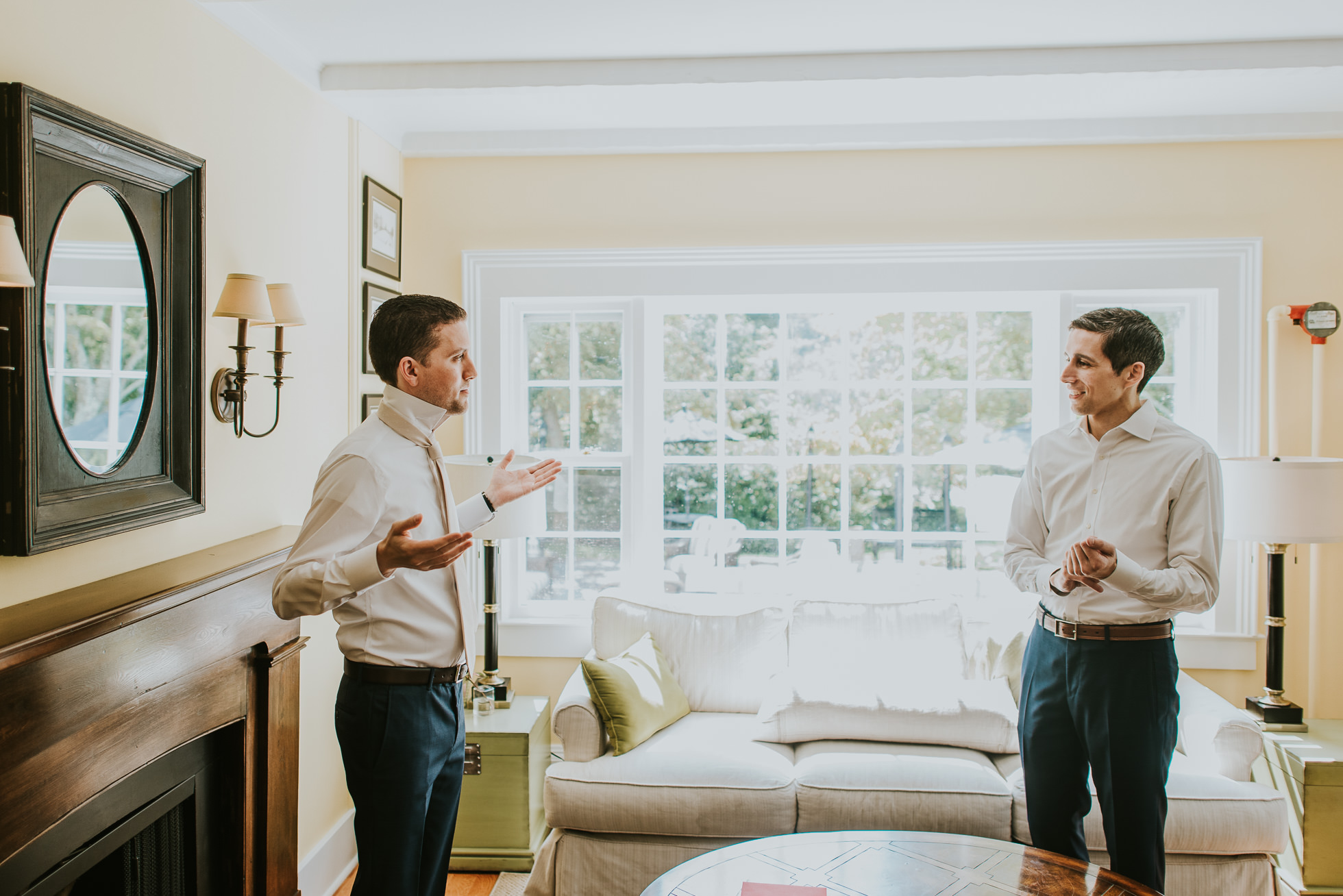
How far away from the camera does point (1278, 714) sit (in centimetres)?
295

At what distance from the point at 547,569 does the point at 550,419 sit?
26.1 inches

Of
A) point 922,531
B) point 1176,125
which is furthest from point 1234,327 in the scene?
point 922,531

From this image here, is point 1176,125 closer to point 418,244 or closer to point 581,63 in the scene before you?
point 581,63

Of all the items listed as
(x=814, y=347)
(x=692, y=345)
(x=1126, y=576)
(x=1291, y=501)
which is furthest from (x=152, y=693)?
(x=1291, y=501)

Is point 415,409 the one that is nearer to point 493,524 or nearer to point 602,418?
point 493,524

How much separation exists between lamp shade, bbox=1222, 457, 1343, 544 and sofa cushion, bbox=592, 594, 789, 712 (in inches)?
65.3

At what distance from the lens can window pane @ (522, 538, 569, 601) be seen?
3658 millimetres

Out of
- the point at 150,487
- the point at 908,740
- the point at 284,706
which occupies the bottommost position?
the point at 908,740

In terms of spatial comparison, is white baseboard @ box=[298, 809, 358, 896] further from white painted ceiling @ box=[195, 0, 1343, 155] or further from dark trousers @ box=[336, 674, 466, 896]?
white painted ceiling @ box=[195, 0, 1343, 155]

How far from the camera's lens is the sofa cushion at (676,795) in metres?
2.61

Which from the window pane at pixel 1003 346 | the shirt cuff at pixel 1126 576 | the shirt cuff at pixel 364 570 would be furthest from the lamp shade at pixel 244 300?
the window pane at pixel 1003 346

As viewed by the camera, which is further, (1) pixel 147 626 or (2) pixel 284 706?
(2) pixel 284 706

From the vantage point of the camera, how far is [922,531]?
11.9ft

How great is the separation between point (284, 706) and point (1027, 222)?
316 cm
